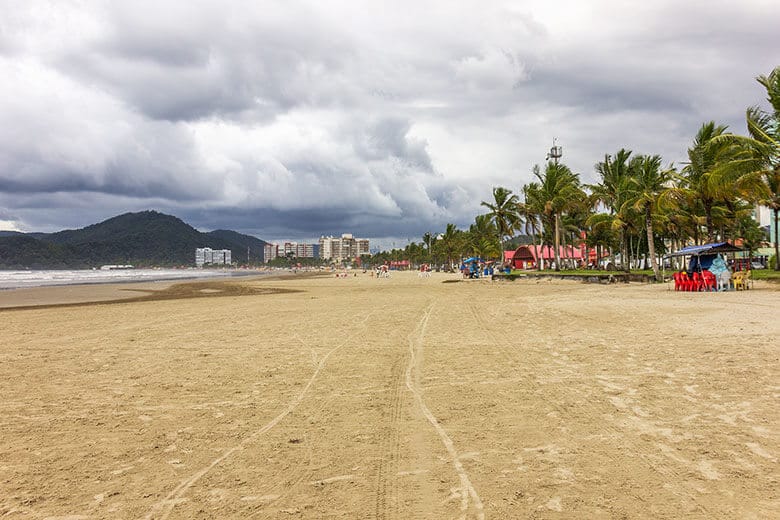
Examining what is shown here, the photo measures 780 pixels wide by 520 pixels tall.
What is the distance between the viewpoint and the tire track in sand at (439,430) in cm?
321

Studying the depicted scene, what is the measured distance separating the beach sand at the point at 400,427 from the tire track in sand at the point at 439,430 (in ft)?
0.08

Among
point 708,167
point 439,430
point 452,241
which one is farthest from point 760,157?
point 452,241

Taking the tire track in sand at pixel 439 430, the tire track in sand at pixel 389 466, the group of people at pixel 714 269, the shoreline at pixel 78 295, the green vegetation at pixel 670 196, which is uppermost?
the green vegetation at pixel 670 196

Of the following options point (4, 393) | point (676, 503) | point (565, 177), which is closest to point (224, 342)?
point (4, 393)

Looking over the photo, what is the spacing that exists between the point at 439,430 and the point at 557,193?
135 ft

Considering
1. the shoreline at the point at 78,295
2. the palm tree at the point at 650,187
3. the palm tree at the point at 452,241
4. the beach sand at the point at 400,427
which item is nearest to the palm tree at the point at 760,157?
the palm tree at the point at 650,187

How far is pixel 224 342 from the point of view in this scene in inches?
405

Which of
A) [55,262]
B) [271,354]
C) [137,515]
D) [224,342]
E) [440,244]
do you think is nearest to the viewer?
[137,515]

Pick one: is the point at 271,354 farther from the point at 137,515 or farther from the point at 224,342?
the point at 137,515

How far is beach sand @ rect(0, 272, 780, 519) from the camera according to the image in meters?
3.31

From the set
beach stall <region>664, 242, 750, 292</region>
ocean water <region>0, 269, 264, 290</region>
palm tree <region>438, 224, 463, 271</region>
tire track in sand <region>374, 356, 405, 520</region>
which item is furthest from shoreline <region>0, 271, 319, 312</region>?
palm tree <region>438, 224, 463, 271</region>

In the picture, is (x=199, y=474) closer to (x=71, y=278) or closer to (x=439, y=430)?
(x=439, y=430)

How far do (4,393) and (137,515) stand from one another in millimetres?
4880

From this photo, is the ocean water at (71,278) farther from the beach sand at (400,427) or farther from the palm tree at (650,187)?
the palm tree at (650,187)
